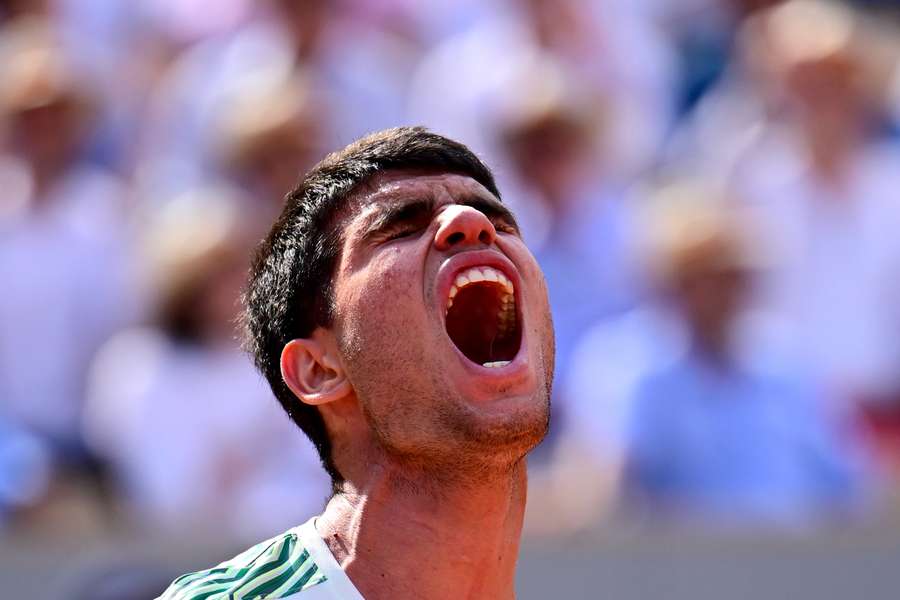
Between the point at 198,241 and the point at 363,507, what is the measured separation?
9.91 ft

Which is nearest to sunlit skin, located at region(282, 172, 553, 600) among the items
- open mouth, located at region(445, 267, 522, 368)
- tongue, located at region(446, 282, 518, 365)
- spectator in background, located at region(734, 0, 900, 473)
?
open mouth, located at region(445, 267, 522, 368)

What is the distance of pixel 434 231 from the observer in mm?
2686

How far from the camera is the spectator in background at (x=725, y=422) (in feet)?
16.1

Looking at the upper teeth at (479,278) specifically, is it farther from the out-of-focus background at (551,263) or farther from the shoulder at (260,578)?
the out-of-focus background at (551,263)

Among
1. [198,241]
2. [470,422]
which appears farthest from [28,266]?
[470,422]

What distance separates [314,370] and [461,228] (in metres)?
0.39

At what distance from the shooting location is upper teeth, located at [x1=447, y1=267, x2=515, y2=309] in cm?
262

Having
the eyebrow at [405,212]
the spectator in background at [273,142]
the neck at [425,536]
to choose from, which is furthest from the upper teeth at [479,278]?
the spectator in background at [273,142]

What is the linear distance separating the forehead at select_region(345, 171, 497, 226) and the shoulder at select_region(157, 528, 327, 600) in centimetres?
64

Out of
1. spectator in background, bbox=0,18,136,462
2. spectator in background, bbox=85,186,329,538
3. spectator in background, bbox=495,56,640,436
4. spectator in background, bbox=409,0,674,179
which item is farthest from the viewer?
spectator in background, bbox=409,0,674,179

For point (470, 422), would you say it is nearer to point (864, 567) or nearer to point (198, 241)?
point (864, 567)

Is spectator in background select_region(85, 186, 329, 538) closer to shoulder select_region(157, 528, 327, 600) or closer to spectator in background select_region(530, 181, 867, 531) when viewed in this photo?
spectator in background select_region(530, 181, 867, 531)

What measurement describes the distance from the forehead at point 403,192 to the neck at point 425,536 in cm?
50

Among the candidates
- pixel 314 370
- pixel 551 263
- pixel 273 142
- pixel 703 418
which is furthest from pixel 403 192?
pixel 273 142
